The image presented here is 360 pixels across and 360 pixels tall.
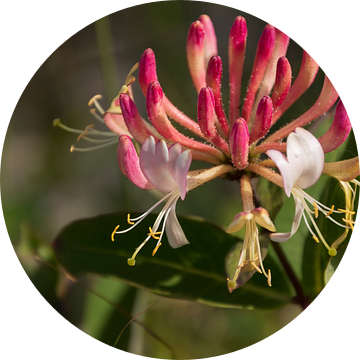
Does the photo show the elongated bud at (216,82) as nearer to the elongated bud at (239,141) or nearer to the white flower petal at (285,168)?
the elongated bud at (239,141)

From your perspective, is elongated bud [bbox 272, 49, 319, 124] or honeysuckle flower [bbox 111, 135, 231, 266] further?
elongated bud [bbox 272, 49, 319, 124]

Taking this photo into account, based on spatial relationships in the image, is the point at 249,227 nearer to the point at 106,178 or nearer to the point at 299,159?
the point at 299,159

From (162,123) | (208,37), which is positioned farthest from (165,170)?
(208,37)

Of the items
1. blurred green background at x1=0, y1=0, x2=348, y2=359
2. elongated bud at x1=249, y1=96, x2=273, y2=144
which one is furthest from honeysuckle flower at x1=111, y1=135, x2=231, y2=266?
blurred green background at x1=0, y1=0, x2=348, y2=359

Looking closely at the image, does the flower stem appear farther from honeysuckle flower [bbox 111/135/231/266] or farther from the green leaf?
honeysuckle flower [bbox 111/135/231/266]

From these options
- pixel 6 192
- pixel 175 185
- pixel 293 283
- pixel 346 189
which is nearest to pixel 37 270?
pixel 6 192

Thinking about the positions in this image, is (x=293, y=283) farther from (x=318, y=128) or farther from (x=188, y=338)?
(x=318, y=128)

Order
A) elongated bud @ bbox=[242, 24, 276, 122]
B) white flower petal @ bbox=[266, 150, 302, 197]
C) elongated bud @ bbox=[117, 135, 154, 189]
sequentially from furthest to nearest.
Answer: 1. elongated bud @ bbox=[242, 24, 276, 122]
2. elongated bud @ bbox=[117, 135, 154, 189]
3. white flower petal @ bbox=[266, 150, 302, 197]

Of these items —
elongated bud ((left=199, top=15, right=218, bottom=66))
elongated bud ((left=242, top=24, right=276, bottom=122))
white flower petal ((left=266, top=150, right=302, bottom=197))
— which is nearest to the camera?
white flower petal ((left=266, top=150, right=302, bottom=197))
